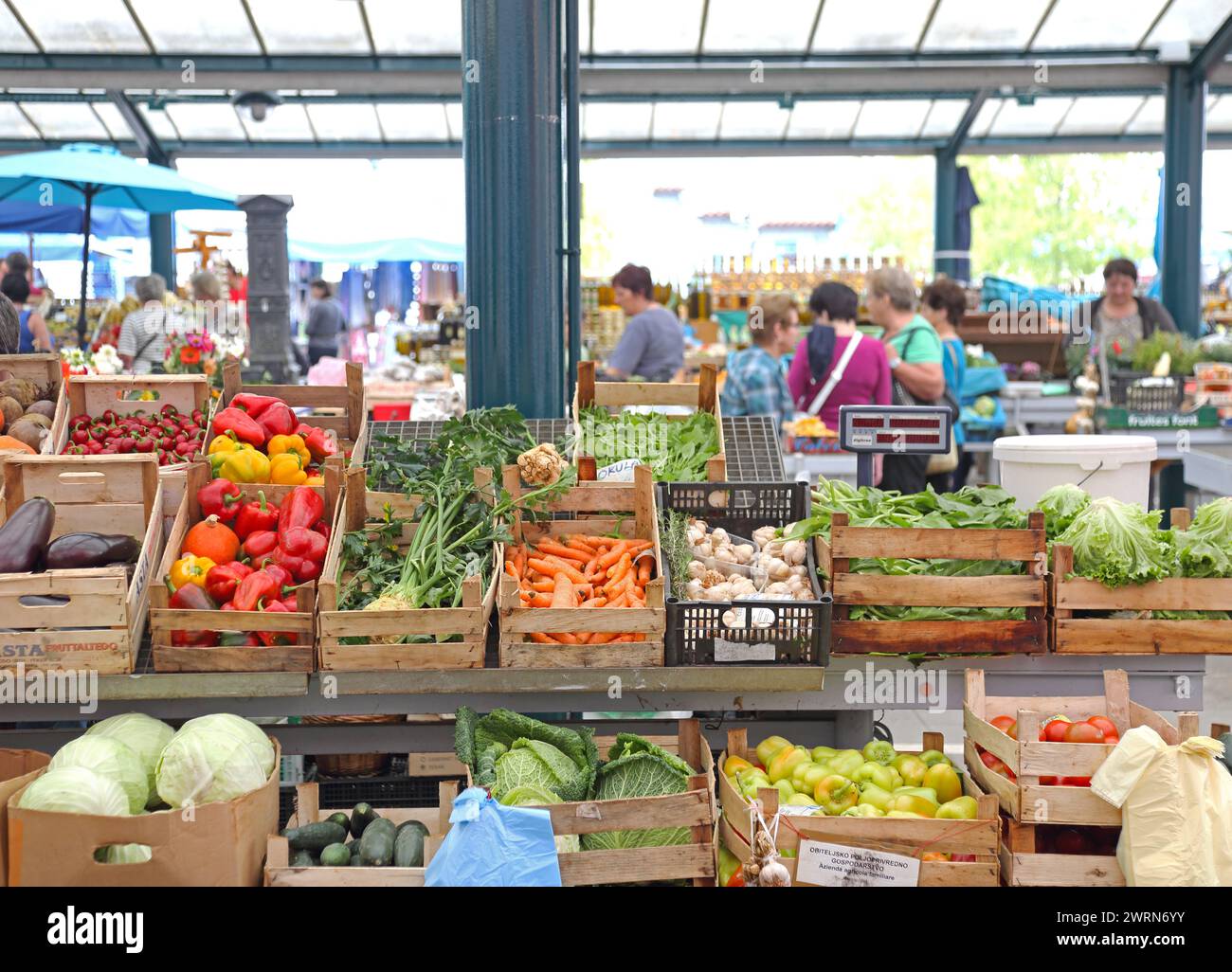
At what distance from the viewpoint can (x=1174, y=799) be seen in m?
2.97

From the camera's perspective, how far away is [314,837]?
3.27m

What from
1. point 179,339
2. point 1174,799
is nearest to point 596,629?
point 1174,799

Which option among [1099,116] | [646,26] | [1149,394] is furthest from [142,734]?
[1099,116]

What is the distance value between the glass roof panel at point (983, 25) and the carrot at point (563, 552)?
347 inches

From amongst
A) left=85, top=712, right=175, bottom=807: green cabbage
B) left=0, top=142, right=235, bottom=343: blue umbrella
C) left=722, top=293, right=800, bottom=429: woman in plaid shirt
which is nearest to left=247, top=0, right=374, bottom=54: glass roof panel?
left=0, top=142, right=235, bottom=343: blue umbrella

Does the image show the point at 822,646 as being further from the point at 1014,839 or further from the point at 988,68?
the point at 988,68

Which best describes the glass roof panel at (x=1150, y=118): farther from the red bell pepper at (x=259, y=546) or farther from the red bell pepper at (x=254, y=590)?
the red bell pepper at (x=254, y=590)

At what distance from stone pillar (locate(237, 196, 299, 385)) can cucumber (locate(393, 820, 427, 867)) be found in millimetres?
9230

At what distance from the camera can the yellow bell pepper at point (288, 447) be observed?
4531 millimetres

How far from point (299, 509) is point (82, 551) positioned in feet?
2.16

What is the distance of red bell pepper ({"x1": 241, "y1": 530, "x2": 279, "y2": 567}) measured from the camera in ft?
12.9

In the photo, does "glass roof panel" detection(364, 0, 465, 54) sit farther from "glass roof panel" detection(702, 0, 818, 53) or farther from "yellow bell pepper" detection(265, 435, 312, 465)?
"yellow bell pepper" detection(265, 435, 312, 465)

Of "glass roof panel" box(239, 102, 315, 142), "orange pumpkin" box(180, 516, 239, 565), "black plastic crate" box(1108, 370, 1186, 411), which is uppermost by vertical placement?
"glass roof panel" box(239, 102, 315, 142)

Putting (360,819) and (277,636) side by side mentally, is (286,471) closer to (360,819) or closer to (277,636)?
(277,636)
